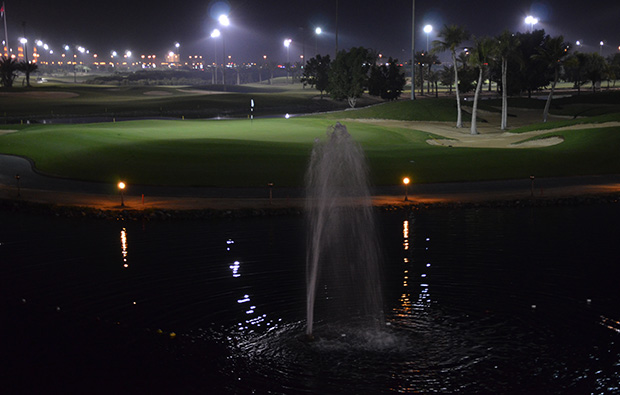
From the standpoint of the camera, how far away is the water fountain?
1741 cm

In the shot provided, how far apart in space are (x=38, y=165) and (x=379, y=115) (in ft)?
196

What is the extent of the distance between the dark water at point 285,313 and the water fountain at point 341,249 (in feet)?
1.61

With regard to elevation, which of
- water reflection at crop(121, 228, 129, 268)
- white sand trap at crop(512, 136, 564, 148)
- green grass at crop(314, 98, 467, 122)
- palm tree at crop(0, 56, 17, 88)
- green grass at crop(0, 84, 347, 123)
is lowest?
water reflection at crop(121, 228, 129, 268)

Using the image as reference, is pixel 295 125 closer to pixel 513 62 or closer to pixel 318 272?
pixel 318 272

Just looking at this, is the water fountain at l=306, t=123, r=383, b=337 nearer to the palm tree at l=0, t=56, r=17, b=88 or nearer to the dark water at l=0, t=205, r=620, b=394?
the dark water at l=0, t=205, r=620, b=394

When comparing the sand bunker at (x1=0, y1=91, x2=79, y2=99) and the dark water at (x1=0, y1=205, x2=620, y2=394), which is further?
the sand bunker at (x1=0, y1=91, x2=79, y2=99)

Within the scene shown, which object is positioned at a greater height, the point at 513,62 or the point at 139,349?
the point at 513,62

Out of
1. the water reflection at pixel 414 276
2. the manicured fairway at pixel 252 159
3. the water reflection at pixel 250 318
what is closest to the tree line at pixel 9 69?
the manicured fairway at pixel 252 159

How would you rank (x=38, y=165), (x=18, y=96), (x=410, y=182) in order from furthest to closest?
(x=18, y=96) → (x=38, y=165) → (x=410, y=182)

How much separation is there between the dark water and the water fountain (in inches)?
19.3

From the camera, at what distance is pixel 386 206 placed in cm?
2997

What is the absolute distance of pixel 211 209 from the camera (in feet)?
94.3

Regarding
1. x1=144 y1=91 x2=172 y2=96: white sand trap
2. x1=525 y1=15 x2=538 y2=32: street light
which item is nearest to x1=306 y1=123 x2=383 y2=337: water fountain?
x1=525 y1=15 x2=538 y2=32: street light

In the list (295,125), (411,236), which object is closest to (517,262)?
(411,236)
